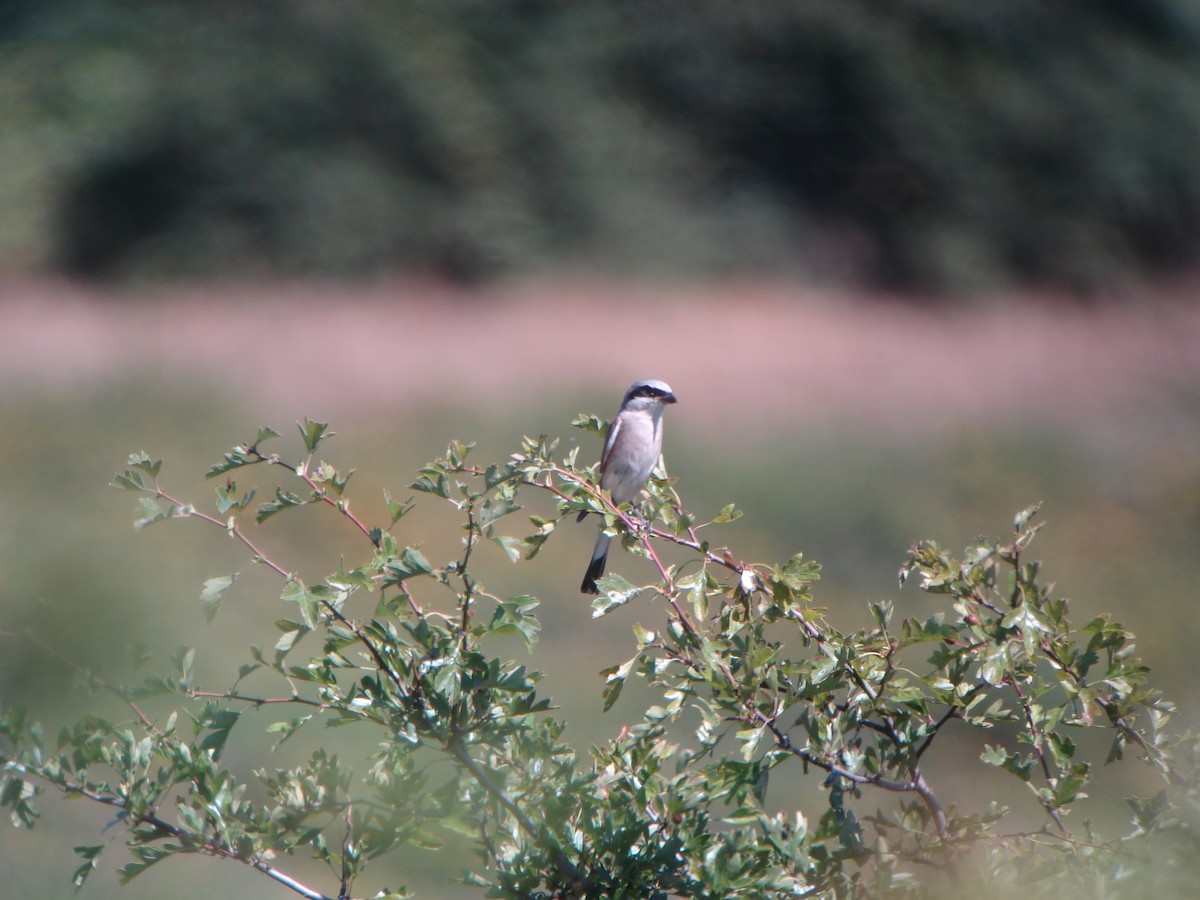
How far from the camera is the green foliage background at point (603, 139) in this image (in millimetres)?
18078

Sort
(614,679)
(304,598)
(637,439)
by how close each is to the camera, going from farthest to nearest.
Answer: (637,439) → (614,679) → (304,598)

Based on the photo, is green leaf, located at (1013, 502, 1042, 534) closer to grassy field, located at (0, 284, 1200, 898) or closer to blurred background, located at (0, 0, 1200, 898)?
grassy field, located at (0, 284, 1200, 898)

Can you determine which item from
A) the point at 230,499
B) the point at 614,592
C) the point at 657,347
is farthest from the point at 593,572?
the point at 657,347

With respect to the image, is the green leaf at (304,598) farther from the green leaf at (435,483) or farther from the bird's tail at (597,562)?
the bird's tail at (597,562)

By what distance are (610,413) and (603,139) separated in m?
8.77

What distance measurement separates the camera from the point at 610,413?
11.8 meters

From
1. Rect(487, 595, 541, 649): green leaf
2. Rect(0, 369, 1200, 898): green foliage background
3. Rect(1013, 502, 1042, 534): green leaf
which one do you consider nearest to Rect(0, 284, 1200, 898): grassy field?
Rect(0, 369, 1200, 898): green foliage background

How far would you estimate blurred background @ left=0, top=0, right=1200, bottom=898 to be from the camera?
12.1 meters

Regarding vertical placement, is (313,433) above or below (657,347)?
below

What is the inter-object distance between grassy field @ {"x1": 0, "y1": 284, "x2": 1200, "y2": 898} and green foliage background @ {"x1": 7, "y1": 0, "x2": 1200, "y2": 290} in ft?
3.40

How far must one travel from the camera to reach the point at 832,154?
66.6ft

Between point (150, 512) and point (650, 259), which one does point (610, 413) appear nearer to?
point (650, 259)

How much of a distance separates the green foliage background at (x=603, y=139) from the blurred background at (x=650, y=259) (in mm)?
59

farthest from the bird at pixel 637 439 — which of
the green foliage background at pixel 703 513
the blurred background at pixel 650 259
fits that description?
the blurred background at pixel 650 259
